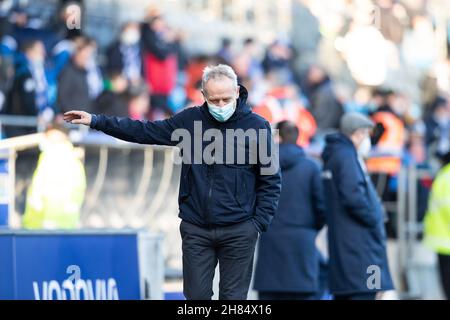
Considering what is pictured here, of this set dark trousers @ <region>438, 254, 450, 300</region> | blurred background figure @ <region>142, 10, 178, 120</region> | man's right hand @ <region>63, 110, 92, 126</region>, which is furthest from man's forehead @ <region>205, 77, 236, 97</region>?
blurred background figure @ <region>142, 10, 178, 120</region>

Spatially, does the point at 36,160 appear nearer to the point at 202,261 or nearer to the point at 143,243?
the point at 143,243

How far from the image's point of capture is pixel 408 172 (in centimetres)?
1488

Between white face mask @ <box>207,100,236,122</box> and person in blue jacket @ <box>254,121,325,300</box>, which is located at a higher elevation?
white face mask @ <box>207,100,236,122</box>

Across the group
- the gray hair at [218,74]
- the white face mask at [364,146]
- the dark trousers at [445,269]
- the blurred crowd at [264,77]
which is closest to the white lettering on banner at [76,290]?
the gray hair at [218,74]

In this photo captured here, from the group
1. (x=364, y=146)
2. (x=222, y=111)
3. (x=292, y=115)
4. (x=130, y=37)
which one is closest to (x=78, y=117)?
(x=222, y=111)

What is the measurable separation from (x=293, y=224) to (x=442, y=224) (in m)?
2.61

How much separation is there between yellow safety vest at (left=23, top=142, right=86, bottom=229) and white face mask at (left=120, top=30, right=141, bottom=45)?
15.1 ft

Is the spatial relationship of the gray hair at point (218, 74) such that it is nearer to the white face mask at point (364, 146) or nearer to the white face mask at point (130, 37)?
the white face mask at point (364, 146)

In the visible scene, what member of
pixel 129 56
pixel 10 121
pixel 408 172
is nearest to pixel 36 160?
pixel 10 121

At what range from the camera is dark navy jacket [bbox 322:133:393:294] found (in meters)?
10.2

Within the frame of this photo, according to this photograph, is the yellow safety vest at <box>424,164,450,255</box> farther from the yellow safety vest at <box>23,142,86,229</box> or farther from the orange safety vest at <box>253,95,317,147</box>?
the yellow safety vest at <box>23,142,86,229</box>

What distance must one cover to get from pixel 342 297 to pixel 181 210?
319 centimetres

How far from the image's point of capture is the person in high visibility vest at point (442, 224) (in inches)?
491

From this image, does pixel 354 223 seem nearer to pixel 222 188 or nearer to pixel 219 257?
pixel 219 257
